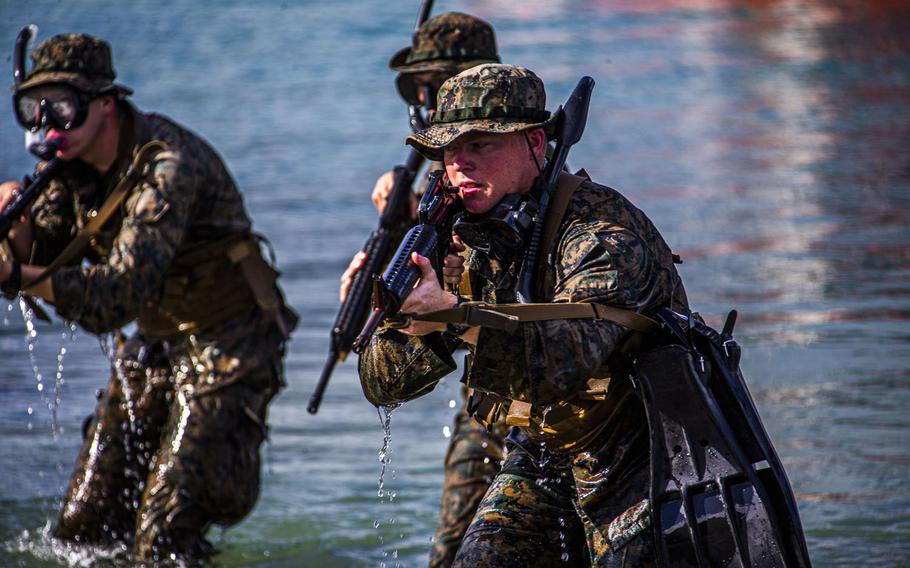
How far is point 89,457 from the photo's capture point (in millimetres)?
7184

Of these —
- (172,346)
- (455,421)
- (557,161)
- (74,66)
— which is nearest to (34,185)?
(74,66)

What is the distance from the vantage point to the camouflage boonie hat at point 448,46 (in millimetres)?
7004

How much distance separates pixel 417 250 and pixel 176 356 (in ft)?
10.5

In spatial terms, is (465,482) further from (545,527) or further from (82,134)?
(82,134)

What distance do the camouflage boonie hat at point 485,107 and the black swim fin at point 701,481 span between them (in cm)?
71

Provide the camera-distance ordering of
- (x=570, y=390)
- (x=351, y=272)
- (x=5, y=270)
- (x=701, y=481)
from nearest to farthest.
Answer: (x=570, y=390) < (x=701, y=481) < (x=5, y=270) < (x=351, y=272)

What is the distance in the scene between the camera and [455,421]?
6758mm

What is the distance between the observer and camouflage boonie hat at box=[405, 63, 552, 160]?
173 inches

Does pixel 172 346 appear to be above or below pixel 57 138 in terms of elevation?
below

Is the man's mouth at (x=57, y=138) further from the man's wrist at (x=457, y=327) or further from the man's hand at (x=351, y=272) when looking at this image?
the man's wrist at (x=457, y=327)

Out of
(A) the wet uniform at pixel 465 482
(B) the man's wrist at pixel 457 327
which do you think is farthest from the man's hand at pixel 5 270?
(B) the man's wrist at pixel 457 327

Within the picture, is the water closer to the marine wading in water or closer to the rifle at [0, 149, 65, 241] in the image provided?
the rifle at [0, 149, 65, 241]

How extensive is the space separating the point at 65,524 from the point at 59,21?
22208 mm

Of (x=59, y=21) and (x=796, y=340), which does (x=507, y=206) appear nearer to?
(x=796, y=340)
